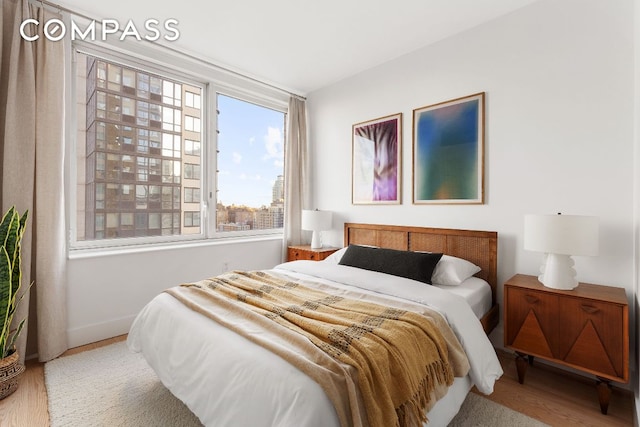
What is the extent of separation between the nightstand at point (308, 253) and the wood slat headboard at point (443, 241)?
343 mm

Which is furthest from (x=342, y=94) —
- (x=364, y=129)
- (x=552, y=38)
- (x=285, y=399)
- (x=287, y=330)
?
(x=285, y=399)

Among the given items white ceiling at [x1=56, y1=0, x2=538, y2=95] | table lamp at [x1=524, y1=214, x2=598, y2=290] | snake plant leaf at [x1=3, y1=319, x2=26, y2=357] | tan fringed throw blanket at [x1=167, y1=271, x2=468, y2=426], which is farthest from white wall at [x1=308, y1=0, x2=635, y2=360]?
snake plant leaf at [x1=3, y1=319, x2=26, y2=357]

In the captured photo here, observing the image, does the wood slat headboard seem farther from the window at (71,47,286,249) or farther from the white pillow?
the window at (71,47,286,249)

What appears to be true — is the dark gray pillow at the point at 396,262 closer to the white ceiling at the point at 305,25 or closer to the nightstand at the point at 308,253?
the nightstand at the point at 308,253

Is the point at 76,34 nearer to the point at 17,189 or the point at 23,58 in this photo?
the point at 23,58

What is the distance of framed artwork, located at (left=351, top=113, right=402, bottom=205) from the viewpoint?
131 inches

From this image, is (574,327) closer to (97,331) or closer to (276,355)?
(276,355)

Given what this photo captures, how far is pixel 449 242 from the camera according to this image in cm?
287

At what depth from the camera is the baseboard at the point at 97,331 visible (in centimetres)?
263

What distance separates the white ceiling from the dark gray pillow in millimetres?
1975

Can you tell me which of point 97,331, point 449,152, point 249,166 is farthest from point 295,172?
point 97,331

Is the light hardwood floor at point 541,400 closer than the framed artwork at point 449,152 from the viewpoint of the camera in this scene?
Yes

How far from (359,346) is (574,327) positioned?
1.52 metres

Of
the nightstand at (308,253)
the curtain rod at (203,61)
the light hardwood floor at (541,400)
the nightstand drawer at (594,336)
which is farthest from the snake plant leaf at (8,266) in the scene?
the nightstand drawer at (594,336)
